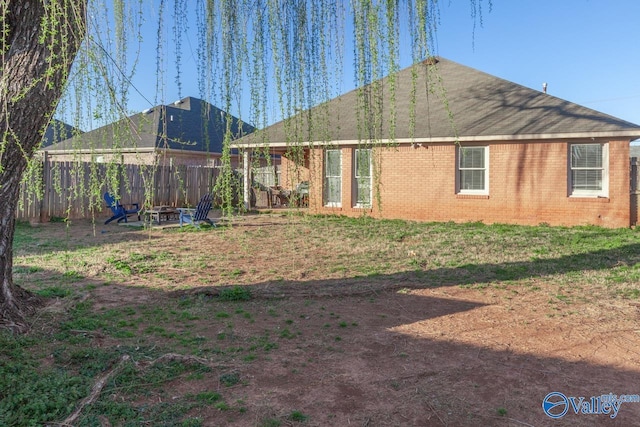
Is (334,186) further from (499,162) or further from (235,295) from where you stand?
(235,295)

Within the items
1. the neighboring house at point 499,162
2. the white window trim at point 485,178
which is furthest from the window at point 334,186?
the white window trim at point 485,178

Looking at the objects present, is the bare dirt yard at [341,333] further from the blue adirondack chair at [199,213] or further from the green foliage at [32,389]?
the blue adirondack chair at [199,213]

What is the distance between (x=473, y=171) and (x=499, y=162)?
30.2 inches

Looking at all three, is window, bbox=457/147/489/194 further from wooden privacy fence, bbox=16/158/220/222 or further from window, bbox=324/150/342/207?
wooden privacy fence, bbox=16/158/220/222

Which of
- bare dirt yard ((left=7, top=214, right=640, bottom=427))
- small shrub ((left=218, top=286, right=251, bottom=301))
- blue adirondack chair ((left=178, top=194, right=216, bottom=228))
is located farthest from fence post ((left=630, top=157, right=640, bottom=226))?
blue adirondack chair ((left=178, top=194, right=216, bottom=228))

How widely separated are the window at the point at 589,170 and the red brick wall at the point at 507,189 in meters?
0.19

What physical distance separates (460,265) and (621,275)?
234cm

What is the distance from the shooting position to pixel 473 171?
13180mm

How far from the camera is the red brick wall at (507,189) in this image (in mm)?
11555

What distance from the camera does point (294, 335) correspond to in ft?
14.8

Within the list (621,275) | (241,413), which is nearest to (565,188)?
(621,275)

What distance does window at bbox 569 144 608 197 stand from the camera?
38.4 ft

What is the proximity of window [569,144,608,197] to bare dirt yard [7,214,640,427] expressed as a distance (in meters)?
3.17

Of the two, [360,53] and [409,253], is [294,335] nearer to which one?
[360,53]
